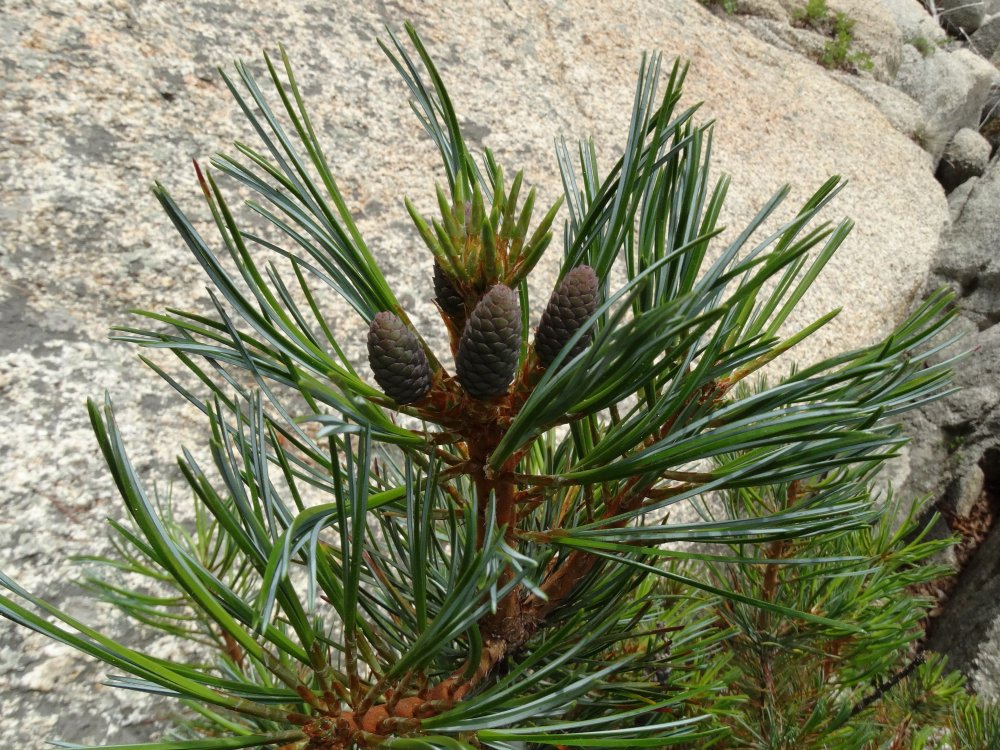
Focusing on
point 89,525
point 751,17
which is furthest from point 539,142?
point 751,17

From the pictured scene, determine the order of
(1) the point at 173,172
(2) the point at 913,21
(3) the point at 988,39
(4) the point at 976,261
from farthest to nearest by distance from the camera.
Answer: (3) the point at 988,39 → (2) the point at 913,21 → (4) the point at 976,261 → (1) the point at 173,172

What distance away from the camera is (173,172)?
776 mm

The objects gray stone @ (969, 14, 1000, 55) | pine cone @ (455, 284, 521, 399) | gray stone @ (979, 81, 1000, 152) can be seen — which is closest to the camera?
pine cone @ (455, 284, 521, 399)

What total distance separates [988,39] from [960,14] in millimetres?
151

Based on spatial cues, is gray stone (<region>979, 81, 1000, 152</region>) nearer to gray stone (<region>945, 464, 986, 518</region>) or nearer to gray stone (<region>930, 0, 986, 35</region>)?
gray stone (<region>930, 0, 986, 35</region>)

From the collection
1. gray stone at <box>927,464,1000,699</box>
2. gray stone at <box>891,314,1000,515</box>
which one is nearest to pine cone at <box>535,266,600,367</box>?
gray stone at <box>927,464,1000,699</box>

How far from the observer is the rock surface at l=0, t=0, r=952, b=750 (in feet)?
1.79

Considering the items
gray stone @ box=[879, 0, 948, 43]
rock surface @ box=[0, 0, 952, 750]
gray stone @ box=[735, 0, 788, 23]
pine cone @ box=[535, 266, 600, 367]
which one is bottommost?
rock surface @ box=[0, 0, 952, 750]

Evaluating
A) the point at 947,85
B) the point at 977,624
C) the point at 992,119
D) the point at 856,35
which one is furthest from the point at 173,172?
the point at 992,119

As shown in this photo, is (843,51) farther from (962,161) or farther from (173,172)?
(173,172)

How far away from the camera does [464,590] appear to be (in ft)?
0.56

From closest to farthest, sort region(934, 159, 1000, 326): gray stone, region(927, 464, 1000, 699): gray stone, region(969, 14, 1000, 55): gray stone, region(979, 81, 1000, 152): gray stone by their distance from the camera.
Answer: region(927, 464, 1000, 699): gray stone → region(934, 159, 1000, 326): gray stone → region(979, 81, 1000, 152): gray stone → region(969, 14, 1000, 55): gray stone

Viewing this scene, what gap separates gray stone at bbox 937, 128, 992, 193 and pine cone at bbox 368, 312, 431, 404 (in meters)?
2.26

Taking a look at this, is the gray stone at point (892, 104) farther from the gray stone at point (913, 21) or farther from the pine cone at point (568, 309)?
the pine cone at point (568, 309)
